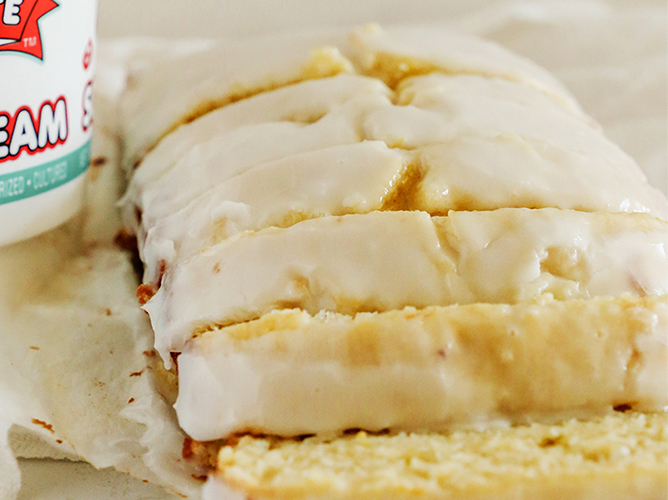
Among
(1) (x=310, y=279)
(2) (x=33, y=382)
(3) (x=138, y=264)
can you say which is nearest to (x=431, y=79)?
(1) (x=310, y=279)

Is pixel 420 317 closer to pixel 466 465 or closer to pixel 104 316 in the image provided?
pixel 466 465

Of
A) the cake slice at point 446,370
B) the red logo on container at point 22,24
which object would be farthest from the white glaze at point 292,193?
the red logo on container at point 22,24

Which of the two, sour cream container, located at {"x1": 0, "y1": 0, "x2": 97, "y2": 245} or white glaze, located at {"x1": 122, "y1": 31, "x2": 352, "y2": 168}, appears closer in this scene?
sour cream container, located at {"x1": 0, "y1": 0, "x2": 97, "y2": 245}

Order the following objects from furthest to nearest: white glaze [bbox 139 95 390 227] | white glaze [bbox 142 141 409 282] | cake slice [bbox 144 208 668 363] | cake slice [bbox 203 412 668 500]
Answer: white glaze [bbox 139 95 390 227] < white glaze [bbox 142 141 409 282] < cake slice [bbox 144 208 668 363] < cake slice [bbox 203 412 668 500]

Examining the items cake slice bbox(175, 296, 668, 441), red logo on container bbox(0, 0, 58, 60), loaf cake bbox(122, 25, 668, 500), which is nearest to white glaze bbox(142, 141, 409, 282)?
loaf cake bbox(122, 25, 668, 500)

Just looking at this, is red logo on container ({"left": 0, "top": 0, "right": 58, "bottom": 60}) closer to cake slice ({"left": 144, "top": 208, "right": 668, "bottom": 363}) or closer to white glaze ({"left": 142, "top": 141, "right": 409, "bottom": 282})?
white glaze ({"left": 142, "top": 141, "right": 409, "bottom": 282})

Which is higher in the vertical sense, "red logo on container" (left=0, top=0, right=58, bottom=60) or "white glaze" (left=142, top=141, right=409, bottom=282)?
"red logo on container" (left=0, top=0, right=58, bottom=60)

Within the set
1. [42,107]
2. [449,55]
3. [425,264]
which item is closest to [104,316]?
[42,107]

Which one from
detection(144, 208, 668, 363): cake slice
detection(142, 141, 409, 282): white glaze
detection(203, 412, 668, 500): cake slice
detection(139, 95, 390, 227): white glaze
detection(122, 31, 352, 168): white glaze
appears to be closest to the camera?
detection(203, 412, 668, 500): cake slice

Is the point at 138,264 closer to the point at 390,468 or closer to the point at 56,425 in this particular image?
the point at 56,425
